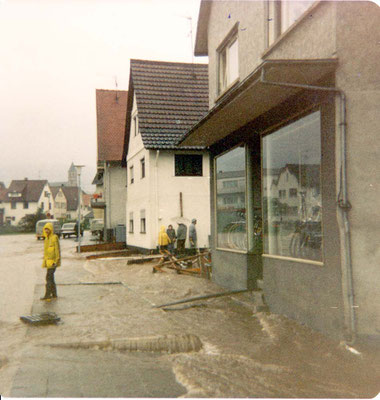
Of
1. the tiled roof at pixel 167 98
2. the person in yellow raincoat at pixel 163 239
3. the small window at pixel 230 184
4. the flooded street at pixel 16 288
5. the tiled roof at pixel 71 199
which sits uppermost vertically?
the tiled roof at pixel 167 98

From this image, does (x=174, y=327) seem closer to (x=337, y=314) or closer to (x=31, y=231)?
(x=337, y=314)

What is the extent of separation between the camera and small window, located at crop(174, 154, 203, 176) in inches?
877

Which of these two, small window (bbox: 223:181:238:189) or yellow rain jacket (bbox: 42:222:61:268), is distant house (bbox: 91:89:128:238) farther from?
small window (bbox: 223:181:238:189)

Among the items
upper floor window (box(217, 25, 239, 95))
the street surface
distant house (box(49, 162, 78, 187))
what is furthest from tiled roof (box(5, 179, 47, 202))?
the street surface

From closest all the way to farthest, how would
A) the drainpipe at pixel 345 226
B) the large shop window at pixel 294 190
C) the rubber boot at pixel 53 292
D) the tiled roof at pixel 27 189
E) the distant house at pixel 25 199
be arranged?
the drainpipe at pixel 345 226 < the large shop window at pixel 294 190 < the rubber boot at pixel 53 292 < the distant house at pixel 25 199 < the tiled roof at pixel 27 189

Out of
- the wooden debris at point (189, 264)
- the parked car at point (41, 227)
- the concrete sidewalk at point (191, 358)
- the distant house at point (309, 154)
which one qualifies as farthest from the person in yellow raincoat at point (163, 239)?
the parked car at point (41, 227)

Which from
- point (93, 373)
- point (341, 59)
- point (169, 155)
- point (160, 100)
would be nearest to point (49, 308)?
point (93, 373)

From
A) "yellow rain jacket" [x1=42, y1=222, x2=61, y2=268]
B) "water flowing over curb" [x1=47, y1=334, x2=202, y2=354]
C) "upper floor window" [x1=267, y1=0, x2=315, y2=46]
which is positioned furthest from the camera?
"yellow rain jacket" [x1=42, y1=222, x2=61, y2=268]

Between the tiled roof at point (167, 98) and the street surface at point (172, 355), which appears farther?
the tiled roof at point (167, 98)

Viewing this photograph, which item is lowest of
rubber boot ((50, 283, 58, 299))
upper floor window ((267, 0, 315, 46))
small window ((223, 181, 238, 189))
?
rubber boot ((50, 283, 58, 299))

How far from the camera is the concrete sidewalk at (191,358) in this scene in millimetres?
4758

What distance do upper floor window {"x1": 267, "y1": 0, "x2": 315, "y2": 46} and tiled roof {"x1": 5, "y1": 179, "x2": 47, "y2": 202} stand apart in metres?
56.1

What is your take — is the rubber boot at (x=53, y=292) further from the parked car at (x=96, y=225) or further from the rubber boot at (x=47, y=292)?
the parked car at (x=96, y=225)

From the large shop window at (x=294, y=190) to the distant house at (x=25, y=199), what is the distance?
51210 mm
